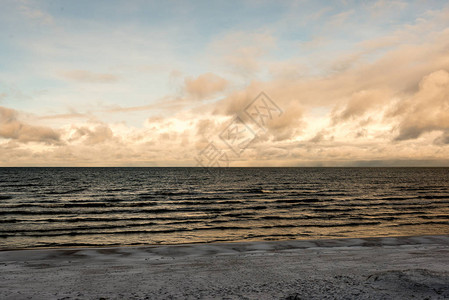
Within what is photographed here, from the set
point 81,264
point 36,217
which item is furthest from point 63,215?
point 81,264

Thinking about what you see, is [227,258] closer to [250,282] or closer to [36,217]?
[250,282]

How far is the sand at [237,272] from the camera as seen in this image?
7.38 metres

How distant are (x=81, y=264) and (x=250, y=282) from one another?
658 centimetres

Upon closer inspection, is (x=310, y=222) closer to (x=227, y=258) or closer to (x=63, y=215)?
(x=227, y=258)

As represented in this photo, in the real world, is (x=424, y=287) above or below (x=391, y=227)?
above

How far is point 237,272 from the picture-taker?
9.55m

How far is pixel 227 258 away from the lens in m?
11.7

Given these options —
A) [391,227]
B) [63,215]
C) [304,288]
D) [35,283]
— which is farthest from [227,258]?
[63,215]

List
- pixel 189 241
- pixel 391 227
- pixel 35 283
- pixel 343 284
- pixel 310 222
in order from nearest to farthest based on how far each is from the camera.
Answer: pixel 343 284 → pixel 35 283 → pixel 189 241 → pixel 391 227 → pixel 310 222

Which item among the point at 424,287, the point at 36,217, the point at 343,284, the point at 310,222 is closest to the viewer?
the point at 424,287

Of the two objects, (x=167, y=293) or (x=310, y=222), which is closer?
(x=167, y=293)

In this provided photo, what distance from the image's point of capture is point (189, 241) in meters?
17.3

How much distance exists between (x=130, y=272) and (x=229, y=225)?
1289 centimetres

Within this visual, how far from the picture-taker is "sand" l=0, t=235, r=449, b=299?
7375 mm
